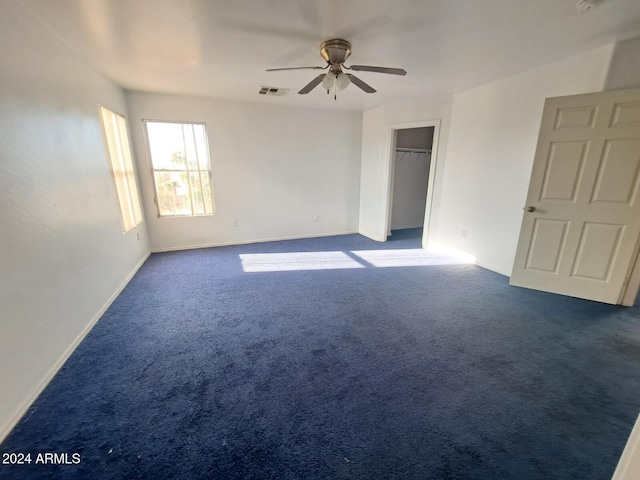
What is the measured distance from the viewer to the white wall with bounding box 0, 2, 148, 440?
1.64 metres

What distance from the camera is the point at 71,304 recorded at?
220cm

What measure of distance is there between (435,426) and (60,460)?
6.53 ft

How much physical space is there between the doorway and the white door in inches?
106

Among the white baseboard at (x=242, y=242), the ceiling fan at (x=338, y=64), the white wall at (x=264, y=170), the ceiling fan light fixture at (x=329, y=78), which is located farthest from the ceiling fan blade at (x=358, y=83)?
the white baseboard at (x=242, y=242)

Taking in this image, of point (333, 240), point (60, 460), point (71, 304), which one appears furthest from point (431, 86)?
point (60, 460)

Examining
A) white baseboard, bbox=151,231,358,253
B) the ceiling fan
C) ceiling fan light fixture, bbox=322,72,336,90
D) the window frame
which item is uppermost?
the ceiling fan

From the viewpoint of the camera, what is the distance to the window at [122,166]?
10.9 ft

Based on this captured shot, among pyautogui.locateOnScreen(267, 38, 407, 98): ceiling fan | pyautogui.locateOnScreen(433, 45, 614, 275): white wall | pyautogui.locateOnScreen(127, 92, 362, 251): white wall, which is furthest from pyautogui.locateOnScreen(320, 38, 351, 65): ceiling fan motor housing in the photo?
pyautogui.locateOnScreen(127, 92, 362, 251): white wall

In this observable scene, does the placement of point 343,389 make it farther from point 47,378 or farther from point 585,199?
point 585,199

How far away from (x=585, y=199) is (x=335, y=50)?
2.86 meters

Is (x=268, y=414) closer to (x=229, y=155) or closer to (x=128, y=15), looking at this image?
(x=128, y=15)

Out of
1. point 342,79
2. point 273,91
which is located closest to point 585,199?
point 342,79

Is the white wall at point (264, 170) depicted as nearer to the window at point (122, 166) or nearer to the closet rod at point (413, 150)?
the window at point (122, 166)

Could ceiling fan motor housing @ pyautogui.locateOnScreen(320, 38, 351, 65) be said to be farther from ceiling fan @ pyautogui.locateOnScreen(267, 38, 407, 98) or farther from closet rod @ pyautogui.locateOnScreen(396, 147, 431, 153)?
closet rod @ pyautogui.locateOnScreen(396, 147, 431, 153)
